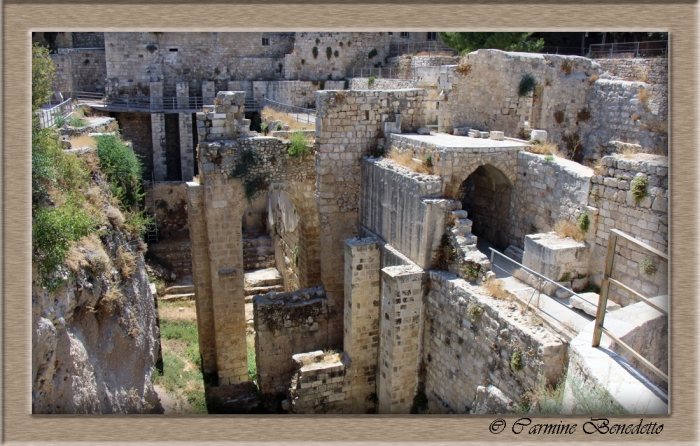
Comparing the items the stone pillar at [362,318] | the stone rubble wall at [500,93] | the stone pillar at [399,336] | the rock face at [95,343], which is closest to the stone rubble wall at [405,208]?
the stone pillar at [399,336]

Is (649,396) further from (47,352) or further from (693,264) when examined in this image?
(47,352)

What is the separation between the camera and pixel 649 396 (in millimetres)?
4805

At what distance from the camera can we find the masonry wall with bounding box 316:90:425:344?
11008mm

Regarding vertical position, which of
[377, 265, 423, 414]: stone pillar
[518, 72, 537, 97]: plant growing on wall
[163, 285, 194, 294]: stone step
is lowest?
[163, 285, 194, 294]: stone step

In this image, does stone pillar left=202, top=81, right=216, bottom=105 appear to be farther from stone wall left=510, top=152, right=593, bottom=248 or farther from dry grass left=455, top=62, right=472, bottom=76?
stone wall left=510, top=152, right=593, bottom=248

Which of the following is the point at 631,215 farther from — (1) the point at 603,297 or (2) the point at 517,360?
(1) the point at 603,297

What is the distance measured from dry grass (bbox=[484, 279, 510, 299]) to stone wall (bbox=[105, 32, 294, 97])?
23036 mm

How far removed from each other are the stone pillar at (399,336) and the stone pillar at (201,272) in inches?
208

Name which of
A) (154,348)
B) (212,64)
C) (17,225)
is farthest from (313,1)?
(212,64)

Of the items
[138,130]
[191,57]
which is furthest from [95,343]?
[191,57]

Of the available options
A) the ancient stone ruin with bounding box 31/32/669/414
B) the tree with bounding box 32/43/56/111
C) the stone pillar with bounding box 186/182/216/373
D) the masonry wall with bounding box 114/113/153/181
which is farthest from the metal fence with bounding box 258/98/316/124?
the tree with bounding box 32/43/56/111

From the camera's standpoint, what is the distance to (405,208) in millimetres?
9398

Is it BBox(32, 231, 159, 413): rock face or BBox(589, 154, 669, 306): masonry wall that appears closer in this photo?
BBox(32, 231, 159, 413): rock face

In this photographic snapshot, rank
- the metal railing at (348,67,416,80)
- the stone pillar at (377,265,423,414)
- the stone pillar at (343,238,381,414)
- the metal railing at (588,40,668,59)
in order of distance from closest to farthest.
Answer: the stone pillar at (377,265,423,414) < the stone pillar at (343,238,381,414) < the metal railing at (588,40,668,59) < the metal railing at (348,67,416,80)
